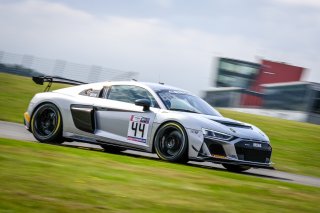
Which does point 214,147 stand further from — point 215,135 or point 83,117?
point 83,117

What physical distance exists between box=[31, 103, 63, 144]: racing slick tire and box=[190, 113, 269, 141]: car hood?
2.81 metres

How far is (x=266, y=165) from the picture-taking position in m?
10.8

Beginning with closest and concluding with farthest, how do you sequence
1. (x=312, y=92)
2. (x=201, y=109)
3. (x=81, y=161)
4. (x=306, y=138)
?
(x=81, y=161) < (x=201, y=109) < (x=306, y=138) < (x=312, y=92)

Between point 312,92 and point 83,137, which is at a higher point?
point 312,92

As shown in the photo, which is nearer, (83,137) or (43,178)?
(43,178)

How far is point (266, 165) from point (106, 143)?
2.80 m

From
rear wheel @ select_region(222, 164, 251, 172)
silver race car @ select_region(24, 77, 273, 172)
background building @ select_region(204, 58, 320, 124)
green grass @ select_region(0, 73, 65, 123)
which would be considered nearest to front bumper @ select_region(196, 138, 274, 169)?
silver race car @ select_region(24, 77, 273, 172)

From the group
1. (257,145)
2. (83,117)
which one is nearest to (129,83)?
(83,117)

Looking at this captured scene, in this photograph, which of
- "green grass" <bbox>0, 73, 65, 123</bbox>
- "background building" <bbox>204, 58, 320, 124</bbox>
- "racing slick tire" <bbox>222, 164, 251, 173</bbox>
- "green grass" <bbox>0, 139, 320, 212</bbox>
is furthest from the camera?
"background building" <bbox>204, 58, 320, 124</bbox>

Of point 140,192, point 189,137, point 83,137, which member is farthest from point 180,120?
point 140,192

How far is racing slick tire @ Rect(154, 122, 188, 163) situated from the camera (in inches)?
407

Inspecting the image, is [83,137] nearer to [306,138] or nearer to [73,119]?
[73,119]

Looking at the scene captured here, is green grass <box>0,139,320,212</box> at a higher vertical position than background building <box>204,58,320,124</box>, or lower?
lower

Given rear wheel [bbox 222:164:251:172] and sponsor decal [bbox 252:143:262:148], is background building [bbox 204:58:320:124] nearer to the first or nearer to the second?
rear wheel [bbox 222:164:251:172]
